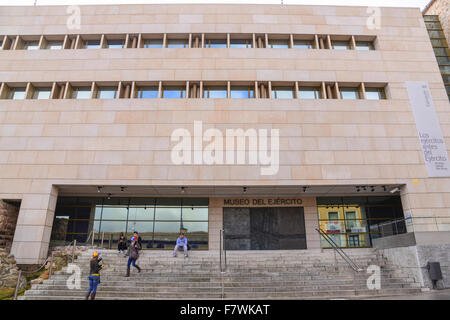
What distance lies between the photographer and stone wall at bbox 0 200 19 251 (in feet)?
54.1

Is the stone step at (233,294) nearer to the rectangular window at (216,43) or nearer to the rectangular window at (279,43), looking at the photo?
the rectangular window at (279,43)

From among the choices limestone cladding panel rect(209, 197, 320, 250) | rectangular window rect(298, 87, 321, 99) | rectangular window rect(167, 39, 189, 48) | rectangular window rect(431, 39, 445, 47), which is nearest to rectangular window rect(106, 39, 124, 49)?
rectangular window rect(167, 39, 189, 48)

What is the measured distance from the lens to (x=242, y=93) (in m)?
19.7

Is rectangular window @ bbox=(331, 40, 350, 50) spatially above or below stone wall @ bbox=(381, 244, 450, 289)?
above

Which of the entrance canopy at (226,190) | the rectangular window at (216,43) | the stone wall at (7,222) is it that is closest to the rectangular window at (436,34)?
the entrance canopy at (226,190)

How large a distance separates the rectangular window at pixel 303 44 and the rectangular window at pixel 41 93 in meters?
18.3

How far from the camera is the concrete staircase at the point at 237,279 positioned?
11.1m

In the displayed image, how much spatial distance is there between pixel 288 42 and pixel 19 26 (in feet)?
66.7

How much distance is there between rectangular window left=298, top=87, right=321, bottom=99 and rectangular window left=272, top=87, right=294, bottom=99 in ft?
2.09

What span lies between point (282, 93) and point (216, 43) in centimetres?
655

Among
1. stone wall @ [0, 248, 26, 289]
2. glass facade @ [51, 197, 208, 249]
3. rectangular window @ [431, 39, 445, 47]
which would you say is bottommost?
stone wall @ [0, 248, 26, 289]

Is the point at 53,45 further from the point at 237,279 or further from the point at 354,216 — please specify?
the point at 354,216

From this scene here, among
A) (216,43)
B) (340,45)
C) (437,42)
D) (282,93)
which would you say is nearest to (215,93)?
(216,43)

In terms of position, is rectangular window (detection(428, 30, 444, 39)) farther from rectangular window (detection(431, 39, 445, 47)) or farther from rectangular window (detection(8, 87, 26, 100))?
rectangular window (detection(8, 87, 26, 100))
